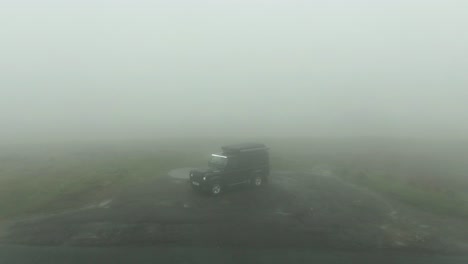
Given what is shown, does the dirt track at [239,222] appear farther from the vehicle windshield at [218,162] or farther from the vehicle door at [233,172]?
the vehicle windshield at [218,162]

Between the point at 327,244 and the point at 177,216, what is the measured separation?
319 inches

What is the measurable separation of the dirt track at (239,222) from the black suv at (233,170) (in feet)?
2.47

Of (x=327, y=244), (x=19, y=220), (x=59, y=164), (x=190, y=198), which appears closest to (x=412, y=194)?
(x=327, y=244)

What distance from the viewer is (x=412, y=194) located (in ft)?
83.7

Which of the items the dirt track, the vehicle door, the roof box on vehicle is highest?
the roof box on vehicle

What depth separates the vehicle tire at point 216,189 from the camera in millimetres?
24234

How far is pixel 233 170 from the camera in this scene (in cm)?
2548

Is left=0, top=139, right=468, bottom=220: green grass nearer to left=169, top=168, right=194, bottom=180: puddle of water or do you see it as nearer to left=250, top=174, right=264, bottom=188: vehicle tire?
left=169, top=168, right=194, bottom=180: puddle of water

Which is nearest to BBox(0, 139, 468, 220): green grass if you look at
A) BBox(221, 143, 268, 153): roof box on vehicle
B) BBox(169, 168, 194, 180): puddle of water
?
BBox(169, 168, 194, 180): puddle of water

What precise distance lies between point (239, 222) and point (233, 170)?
617cm

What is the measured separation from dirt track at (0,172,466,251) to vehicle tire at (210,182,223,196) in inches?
24.2

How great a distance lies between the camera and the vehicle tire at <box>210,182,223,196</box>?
24.2 m

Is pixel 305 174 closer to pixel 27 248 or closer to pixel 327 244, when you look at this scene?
pixel 327 244

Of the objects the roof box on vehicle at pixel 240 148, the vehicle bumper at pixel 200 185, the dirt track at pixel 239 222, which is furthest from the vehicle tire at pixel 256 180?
the vehicle bumper at pixel 200 185
